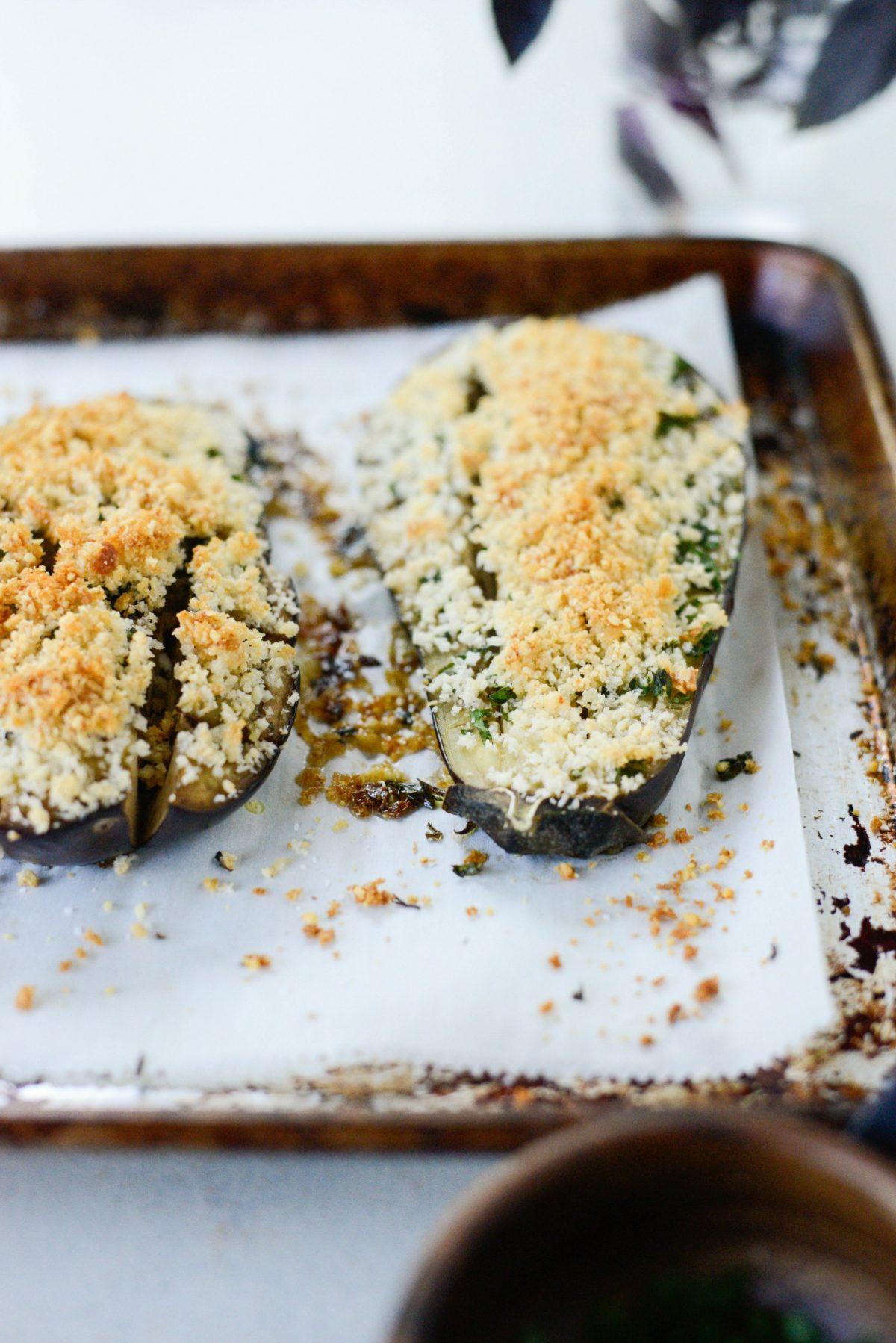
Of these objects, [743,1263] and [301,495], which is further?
[301,495]

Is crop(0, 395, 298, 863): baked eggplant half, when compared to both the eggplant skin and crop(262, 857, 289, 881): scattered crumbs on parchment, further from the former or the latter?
the eggplant skin

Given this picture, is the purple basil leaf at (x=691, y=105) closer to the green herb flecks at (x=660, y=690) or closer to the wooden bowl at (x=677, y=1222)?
the green herb flecks at (x=660, y=690)

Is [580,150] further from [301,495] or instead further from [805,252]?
[301,495]

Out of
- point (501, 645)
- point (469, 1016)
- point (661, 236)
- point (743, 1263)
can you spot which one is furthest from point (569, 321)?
point (743, 1263)

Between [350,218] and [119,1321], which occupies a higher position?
[350,218]

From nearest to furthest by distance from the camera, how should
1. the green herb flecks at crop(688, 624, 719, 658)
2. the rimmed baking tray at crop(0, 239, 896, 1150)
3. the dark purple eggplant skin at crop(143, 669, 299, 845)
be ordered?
the rimmed baking tray at crop(0, 239, 896, 1150)
the dark purple eggplant skin at crop(143, 669, 299, 845)
the green herb flecks at crop(688, 624, 719, 658)

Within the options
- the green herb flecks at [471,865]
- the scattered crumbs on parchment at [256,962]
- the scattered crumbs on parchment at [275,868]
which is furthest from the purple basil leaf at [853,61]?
the scattered crumbs on parchment at [256,962]

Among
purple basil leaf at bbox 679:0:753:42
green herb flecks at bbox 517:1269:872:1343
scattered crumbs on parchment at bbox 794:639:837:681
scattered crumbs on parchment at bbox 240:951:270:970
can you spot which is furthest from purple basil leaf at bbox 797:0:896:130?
green herb flecks at bbox 517:1269:872:1343
